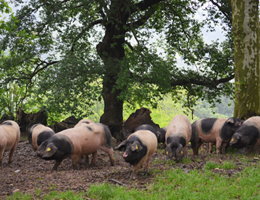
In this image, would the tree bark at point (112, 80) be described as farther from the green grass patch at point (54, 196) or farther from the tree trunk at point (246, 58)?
the green grass patch at point (54, 196)

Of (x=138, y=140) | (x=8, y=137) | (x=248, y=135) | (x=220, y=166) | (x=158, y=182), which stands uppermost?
(x=248, y=135)

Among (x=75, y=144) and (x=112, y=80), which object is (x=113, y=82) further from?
(x=75, y=144)

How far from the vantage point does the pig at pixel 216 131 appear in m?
9.45

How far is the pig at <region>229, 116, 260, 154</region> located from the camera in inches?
334

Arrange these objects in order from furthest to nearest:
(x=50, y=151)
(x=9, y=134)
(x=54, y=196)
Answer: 1. (x=9, y=134)
2. (x=50, y=151)
3. (x=54, y=196)

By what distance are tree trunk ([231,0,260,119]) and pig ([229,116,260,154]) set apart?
93.0 inches

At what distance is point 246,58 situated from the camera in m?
11.6

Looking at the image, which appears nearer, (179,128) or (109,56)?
(179,128)

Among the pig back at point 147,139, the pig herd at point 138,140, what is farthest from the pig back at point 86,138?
the pig back at point 147,139

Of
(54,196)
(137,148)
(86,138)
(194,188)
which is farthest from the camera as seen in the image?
(86,138)

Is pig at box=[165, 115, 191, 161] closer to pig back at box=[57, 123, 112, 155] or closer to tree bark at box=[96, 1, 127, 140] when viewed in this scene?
pig back at box=[57, 123, 112, 155]

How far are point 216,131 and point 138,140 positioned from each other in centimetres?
367

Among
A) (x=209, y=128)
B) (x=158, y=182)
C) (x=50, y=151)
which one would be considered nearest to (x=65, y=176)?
(x=50, y=151)

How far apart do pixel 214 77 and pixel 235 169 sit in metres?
10.3
